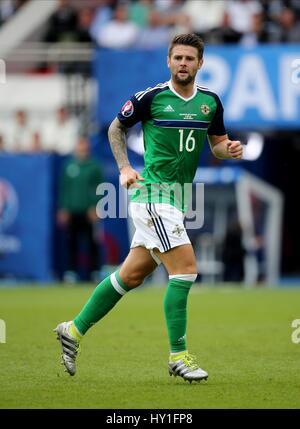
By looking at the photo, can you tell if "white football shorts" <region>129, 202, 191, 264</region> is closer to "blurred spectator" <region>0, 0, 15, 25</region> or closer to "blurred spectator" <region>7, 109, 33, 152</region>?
"blurred spectator" <region>7, 109, 33, 152</region>

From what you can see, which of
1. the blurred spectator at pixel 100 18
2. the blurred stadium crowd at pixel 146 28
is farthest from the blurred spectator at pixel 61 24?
the blurred spectator at pixel 100 18

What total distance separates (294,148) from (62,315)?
31.1 feet

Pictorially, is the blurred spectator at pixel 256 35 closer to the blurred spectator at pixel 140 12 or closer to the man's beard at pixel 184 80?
the blurred spectator at pixel 140 12

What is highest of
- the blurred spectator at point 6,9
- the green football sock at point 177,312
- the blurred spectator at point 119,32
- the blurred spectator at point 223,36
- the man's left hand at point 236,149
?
the blurred spectator at point 6,9

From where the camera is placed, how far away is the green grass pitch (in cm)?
705

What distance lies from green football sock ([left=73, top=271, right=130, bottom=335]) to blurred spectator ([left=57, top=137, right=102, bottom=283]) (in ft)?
32.6

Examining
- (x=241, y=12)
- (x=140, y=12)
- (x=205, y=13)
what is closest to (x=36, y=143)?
(x=140, y=12)

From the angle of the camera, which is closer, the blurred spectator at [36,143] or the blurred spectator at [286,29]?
the blurred spectator at [286,29]

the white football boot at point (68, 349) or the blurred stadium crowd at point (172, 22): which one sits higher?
A: the blurred stadium crowd at point (172, 22)

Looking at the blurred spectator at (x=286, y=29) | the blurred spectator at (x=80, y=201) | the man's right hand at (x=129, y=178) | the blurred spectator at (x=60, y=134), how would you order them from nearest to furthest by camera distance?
the man's right hand at (x=129, y=178) → the blurred spectator at (x=80, y=201) → the blurred spectator at (x=286, y=29) → the blurred spectator at (x=60, y=134)

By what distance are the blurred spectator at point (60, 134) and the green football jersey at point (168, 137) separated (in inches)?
482

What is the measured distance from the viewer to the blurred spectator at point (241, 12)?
2045 centimetres

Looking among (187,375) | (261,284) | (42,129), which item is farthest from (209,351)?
(42,129)

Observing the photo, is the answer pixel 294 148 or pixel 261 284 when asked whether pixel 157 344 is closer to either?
pixel 261 284
